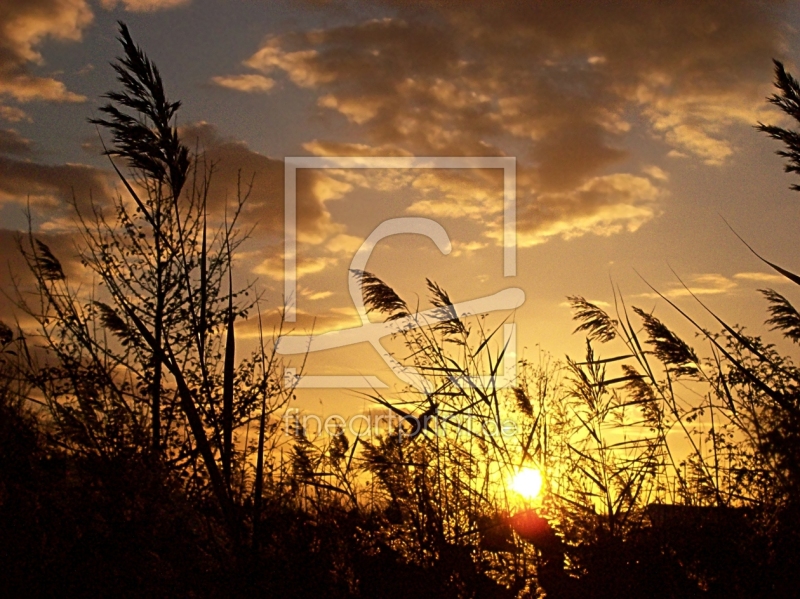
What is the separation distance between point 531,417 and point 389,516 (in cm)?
111

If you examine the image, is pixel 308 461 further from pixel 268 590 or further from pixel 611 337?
pixel 611 337

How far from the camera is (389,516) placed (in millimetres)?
4812

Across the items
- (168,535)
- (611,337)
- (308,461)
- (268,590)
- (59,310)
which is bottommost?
(268,590)

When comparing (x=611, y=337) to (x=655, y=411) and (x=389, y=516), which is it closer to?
(x=655, y=411)

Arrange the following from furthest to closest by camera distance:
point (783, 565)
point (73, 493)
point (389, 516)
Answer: point (389, 516), point (73, 493), point (783, 565)

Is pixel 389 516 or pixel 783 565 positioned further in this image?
pixel 389 516

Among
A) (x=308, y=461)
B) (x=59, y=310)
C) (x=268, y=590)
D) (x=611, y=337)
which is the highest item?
(x=59, y=310)

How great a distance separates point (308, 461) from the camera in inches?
210

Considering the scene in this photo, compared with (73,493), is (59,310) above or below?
above

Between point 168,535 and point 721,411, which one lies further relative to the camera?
point 721,411

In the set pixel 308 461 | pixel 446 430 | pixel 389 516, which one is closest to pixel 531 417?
pixel 446 430

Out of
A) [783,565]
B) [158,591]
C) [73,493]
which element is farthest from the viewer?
[73,493]

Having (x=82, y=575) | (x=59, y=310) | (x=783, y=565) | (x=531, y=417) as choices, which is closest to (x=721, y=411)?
(x=531, y=417)

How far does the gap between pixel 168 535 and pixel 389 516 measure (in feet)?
4.68
